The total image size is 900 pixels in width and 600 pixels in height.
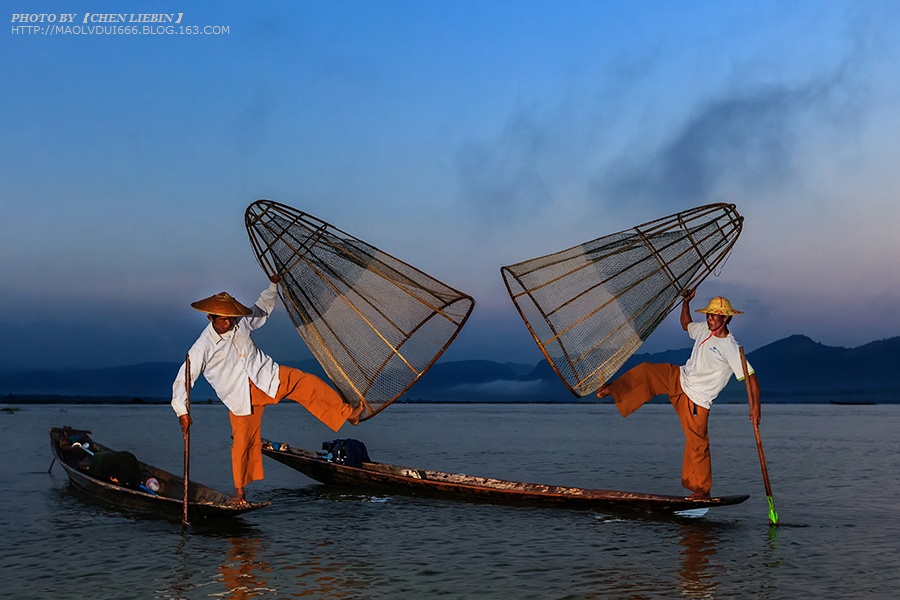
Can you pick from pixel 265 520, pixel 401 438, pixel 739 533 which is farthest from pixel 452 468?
pixel 401 438

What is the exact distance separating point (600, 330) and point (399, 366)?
2.29 meters

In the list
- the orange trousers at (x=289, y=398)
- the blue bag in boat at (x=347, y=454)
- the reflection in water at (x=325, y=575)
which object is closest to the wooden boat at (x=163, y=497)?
the orange trousers at (x=289, y=398)

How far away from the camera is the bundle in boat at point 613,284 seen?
8.80 metres

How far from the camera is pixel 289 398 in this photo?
869 centimetres

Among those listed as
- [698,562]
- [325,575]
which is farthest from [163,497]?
[698,562]

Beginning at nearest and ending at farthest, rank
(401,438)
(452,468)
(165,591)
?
(165,591) → (452,468) → (401,438)

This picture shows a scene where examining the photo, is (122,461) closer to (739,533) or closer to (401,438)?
(739,533)

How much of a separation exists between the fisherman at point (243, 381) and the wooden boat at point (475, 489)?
8.28 ft

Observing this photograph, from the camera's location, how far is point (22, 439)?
95.4 ft

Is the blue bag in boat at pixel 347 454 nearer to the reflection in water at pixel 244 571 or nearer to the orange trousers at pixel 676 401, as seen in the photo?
the reflection in water at pixel 244 571

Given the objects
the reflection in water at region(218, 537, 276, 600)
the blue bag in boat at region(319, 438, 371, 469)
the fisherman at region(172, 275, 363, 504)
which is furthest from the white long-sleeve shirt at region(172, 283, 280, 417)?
the blue bag in boat at region(319, 438, 371, 469)

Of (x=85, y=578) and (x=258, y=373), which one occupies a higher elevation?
(x=258, y=373)

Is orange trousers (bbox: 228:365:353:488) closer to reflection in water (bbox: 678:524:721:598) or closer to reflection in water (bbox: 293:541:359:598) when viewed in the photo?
reflection in water (bbox: 293:541:359:598)

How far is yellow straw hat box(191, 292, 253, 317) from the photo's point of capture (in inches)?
329
